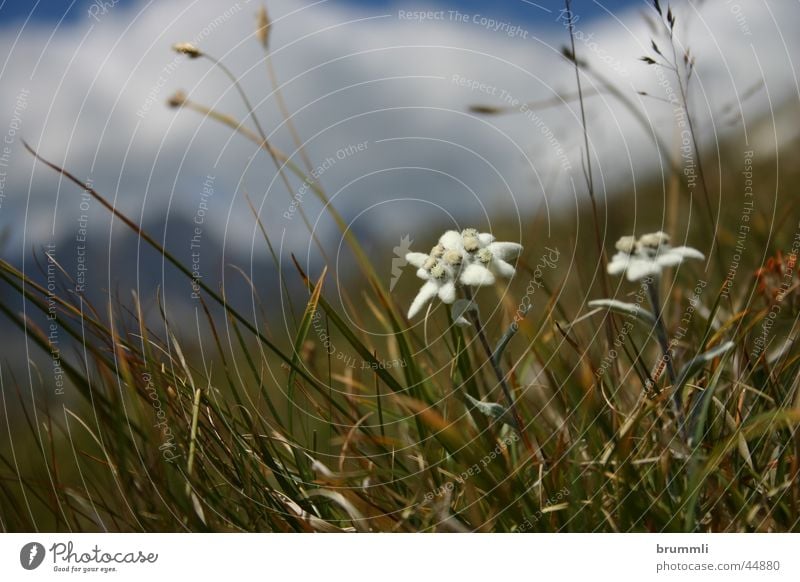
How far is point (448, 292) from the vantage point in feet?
5.44

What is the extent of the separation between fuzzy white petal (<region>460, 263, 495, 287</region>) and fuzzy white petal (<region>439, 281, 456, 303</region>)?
1.2 inches

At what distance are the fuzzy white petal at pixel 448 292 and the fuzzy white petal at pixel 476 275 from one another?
0.03m

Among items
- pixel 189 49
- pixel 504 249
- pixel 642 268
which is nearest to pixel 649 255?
pixel 642 268

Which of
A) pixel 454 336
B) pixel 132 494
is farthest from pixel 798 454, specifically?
pixel 132 494

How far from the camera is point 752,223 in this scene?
2.90 m

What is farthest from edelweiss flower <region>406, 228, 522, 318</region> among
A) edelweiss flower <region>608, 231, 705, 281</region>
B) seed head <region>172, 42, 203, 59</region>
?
seed head <region>172, 42, 203, 59</region>

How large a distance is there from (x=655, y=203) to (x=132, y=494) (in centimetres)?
406

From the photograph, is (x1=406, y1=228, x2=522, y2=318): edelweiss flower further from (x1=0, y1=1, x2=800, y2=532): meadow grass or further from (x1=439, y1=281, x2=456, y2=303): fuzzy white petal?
(x1=0, y1=1, x2=800, y2=532): meadow grass

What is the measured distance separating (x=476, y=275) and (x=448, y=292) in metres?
0.08

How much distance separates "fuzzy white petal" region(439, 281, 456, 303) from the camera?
165 centimetres

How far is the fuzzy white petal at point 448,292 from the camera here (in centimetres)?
165

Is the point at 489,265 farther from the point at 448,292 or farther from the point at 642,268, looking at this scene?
the point at 642,268

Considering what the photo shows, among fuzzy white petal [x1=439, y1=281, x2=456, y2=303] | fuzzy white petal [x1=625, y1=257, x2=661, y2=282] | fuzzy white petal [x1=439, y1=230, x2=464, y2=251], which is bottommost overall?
fuzzy white petal [x1=625, y1=257, x2=661, y2=282]

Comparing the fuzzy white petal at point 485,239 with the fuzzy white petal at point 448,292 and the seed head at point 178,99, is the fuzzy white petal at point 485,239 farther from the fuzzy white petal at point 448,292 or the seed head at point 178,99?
the seed head at point 178,99
